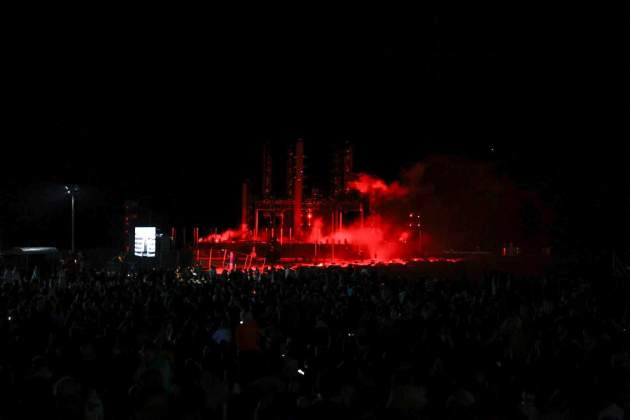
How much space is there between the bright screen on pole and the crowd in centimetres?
1243

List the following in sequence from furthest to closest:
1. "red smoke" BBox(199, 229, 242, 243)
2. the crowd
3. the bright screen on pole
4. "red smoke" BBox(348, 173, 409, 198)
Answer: "red smoke" BBox(348, 173, 409, 198) < "red smoke" BBox(199, 229, 242, 243) < the bright screen on pole < the crowd

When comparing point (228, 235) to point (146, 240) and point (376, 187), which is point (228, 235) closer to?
point (376, 187)

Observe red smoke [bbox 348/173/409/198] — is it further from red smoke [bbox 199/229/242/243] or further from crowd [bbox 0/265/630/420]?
crowd [bbox 0/265/630/420]

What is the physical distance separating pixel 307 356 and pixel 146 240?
64.8ft

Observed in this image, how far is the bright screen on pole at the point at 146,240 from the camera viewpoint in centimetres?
2666

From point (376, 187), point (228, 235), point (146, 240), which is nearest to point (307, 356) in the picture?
point (146, 240)

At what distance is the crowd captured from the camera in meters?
5.59

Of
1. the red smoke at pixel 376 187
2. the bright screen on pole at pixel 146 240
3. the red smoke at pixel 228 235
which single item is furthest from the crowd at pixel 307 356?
the red smoke at pixel 376 187

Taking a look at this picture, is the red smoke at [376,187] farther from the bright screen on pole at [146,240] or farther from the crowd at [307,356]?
the crowd at [307,356]

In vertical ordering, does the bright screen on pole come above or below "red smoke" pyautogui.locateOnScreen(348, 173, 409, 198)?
below

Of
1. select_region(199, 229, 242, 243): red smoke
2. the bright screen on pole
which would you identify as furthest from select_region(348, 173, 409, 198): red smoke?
the bright screen on pole

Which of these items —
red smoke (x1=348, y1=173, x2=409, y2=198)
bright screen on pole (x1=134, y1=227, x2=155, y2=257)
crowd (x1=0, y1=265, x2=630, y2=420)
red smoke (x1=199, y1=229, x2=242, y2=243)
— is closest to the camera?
crowd (x1=0, y1=265, x2=630, y2=420)

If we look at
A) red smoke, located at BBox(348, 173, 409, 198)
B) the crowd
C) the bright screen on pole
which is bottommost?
the crowd

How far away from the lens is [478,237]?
39.9 m
